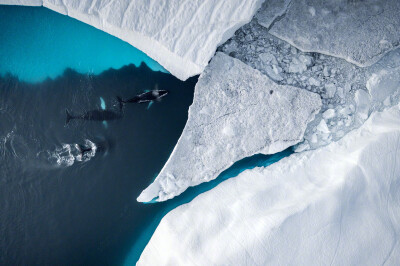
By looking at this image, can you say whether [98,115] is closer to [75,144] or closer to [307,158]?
[75,144]

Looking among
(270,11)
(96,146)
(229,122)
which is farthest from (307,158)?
(96,146)

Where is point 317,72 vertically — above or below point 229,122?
above

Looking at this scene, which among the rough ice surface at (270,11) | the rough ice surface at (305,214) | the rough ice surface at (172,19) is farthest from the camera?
the rough ice surface at (270,11)

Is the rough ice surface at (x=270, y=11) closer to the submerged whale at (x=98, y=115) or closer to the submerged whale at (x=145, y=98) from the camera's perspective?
the submerged whale at (x=145, y=98)

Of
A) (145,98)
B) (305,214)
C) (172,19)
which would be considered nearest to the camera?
(305,214)

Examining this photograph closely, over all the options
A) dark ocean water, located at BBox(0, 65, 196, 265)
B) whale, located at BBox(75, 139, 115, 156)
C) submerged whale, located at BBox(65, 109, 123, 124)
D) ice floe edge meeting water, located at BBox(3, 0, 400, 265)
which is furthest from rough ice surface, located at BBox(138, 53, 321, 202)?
submerged whale, located at BBox(65, 109, 123, 124)

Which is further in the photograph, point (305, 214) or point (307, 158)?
point (307, 158)

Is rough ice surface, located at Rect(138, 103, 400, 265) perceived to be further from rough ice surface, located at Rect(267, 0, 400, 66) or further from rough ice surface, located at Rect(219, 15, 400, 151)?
rough ice surface, located at Rect(267, 0, 400, 66)

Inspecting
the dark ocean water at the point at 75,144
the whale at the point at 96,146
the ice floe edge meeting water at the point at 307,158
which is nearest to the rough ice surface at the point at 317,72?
the ice floe edge meeting water at the point at 307,158
